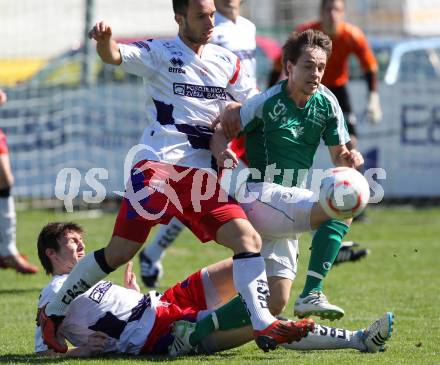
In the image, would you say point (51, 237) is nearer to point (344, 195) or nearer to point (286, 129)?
point (286, 129)

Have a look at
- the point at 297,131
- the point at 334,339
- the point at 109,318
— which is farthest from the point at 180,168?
the point at 334,339

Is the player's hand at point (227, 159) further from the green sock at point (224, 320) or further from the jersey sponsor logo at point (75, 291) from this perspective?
the jersey sponsor logo at point (75, 291)

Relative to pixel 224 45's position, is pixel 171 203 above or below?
below

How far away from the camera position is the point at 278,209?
17.8ft

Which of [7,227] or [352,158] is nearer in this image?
[352,158]

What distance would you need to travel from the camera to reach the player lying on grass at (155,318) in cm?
544

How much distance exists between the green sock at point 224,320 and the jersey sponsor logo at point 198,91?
42.2 inches

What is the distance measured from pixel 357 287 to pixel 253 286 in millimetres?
2992

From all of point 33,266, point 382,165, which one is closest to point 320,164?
point 382,165

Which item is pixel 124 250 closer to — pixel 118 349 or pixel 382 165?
pixel 118 349

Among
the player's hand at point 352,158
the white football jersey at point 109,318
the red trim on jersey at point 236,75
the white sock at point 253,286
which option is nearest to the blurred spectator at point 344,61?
the red trim on jersey at point 236,75

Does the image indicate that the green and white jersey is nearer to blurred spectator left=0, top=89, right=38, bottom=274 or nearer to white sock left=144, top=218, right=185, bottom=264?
white sock left=144, top=218, right=185, bottom=264

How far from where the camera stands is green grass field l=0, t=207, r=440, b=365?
5.39 meters

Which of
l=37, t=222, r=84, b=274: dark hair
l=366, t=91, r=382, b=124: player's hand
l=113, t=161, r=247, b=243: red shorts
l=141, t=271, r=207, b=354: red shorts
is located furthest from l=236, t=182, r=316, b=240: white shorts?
l=366, t=91, r=382, b=124: player's hand
